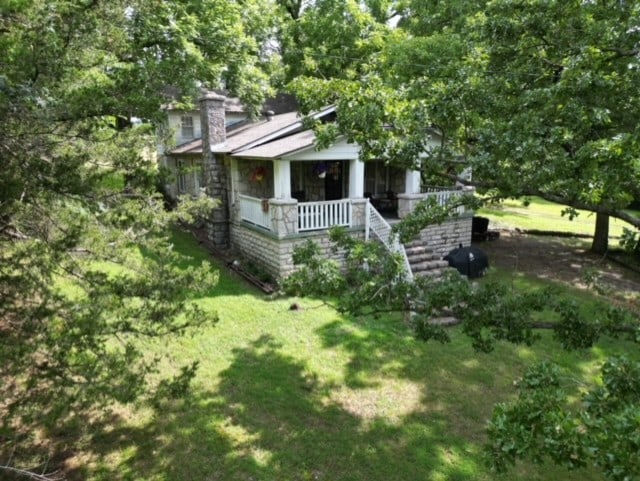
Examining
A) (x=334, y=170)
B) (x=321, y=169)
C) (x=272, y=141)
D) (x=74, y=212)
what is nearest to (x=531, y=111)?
(x=74, y=212)

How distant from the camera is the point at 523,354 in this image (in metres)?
8.70

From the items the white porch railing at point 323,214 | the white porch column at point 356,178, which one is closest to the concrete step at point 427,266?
the white porch railing at point 323,214

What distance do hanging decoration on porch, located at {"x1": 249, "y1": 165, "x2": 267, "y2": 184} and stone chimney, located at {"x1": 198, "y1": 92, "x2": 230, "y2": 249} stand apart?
92 cm

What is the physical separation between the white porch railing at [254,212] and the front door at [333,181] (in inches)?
138

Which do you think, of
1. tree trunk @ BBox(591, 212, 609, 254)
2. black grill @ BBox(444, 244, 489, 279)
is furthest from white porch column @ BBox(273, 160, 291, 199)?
tree trunk @ BBox(591, 212, 609, 254)

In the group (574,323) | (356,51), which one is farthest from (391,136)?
(356,51)

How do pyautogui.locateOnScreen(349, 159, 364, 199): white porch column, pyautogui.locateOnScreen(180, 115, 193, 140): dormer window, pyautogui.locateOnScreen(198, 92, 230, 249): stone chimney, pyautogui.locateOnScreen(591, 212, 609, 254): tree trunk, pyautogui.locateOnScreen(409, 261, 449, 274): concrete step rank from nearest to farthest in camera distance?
1. pyautogui.locateOnScreen(409, 261, 449, 274): concrete step
2. pyautogui.locateOnScreen(349, 159, 364, 199): white porch column
3. pyautogui.locateOnScreen(198, 92, 230, 249): stone chimney
4. pyautogui.locateOnScreen(591, 212, 609, 254): tree trunk
5. pyautogui.locateOnScreen(180, 115, 193, 140): dormer window

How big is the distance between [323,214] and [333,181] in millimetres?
4134

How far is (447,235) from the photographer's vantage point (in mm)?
14180

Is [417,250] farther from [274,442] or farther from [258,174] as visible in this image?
[274,442]

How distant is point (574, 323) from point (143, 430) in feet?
18.9

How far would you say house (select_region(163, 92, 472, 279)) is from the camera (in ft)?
37.8

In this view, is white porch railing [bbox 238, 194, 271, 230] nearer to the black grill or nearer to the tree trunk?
the black grill

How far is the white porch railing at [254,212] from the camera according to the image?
39.8 ft
